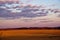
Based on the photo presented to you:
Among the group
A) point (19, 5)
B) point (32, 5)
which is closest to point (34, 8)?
point (32, 5)

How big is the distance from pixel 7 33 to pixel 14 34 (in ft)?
0.23

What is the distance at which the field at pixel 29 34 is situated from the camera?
1.13 meters

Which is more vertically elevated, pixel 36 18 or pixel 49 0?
pixel 49 0

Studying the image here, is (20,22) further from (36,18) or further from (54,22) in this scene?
(54,22)

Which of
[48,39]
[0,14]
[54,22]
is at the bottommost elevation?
[48,39]

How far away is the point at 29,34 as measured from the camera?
113cm

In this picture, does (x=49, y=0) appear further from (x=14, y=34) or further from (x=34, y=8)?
(x=14, y=34)

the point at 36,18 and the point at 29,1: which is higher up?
the point at 29,1

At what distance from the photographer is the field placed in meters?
1.13

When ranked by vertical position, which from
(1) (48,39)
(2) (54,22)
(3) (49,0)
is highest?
(3) (49,0)

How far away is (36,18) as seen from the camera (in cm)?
115

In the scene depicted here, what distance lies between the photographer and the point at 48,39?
45.6 inches

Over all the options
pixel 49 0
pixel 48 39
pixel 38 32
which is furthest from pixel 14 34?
pixel 49 0

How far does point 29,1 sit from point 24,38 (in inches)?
14.5
